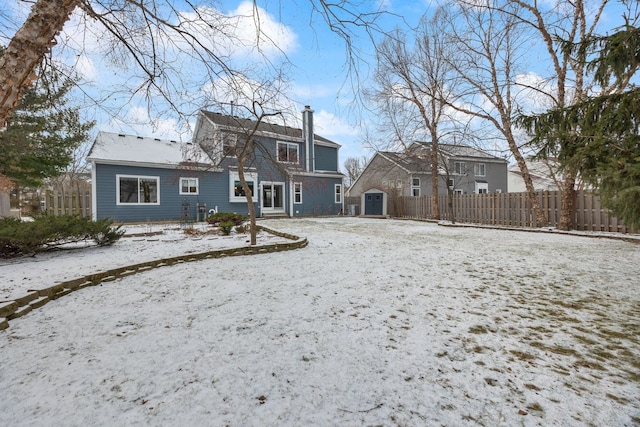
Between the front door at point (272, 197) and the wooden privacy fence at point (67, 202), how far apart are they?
9.00 meters

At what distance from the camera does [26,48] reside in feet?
5.95

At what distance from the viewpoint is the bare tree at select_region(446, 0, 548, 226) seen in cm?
1089

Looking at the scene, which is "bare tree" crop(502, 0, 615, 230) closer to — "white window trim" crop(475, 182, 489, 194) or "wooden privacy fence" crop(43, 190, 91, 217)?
"white window trim" crop(475, 182, 489, 194)

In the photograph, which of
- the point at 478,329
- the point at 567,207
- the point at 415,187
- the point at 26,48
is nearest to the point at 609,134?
the point at 478,329

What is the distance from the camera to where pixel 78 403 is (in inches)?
62.7

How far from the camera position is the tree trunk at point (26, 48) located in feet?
5.77

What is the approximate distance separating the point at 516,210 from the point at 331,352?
13.1 m

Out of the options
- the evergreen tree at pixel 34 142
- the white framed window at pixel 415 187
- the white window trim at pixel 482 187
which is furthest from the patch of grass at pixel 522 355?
the white window trim at pixel 482 187

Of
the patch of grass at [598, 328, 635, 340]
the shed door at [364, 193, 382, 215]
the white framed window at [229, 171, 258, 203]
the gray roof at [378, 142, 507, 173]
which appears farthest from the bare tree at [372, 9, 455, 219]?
the patch of grass at [598, 328, 635, 340]

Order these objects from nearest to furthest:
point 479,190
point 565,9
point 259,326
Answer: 1. point 259,326
2. point 565,9
3. point 479,190

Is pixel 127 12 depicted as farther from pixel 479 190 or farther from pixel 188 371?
pixel 479 190

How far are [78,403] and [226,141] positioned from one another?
6643mm

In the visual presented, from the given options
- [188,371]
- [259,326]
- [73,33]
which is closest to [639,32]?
[259,326]

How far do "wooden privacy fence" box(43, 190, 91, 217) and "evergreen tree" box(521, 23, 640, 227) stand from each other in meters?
15.7
